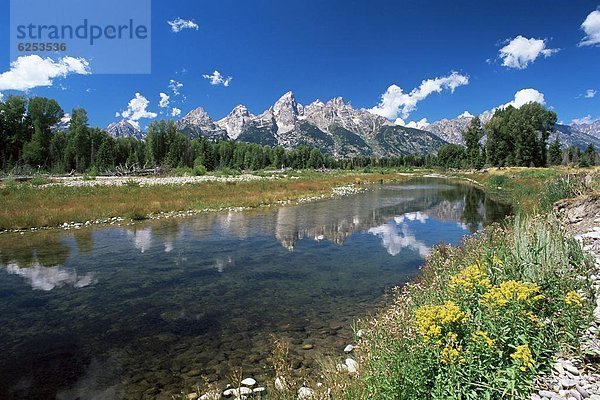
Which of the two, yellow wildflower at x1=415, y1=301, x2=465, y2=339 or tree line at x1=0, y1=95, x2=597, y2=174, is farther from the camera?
tree line at x1=0, y1=95, x2=597, y2=174

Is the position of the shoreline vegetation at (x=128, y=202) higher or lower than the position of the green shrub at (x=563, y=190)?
lower

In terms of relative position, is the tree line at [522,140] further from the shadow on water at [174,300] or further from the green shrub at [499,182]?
the shadow on water at [174,300]

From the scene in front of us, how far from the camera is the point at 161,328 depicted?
29.1 ft

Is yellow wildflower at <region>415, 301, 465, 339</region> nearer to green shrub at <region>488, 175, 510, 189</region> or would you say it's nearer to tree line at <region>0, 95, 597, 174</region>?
green shrub at <region>488, 175, 510, 189</region>

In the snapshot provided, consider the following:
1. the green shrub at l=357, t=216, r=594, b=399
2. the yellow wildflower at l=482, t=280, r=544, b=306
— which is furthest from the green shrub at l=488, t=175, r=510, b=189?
the yellow wildflower at l=482, t=280, r=544, b=306

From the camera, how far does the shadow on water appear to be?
7055 millimetres

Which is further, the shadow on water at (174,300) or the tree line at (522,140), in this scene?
the tree line at (522,140)

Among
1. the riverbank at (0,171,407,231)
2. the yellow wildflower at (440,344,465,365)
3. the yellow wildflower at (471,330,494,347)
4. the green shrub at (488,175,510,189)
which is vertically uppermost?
the green shrub at (488,175,510,189)

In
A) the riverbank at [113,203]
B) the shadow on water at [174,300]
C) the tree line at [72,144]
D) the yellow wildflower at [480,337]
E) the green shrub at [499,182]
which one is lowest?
the shadow on water at [174,300]

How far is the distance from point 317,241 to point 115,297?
36.2 ft

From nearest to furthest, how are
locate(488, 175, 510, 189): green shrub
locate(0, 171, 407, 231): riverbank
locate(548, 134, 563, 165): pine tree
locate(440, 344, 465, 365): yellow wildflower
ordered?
1. locate(440, 344, 465, 365): yellow wildflower
2. locate(0, 171, 407, 231): riverbank
3. locate(488, 175, 510, 189): green shrub
4. locate(548, 134, 563, 165): pine tree

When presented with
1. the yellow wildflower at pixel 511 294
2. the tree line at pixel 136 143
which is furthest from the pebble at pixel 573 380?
the tree line at pixel 136 143

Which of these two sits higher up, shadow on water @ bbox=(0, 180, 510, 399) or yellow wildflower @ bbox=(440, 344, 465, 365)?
yellow wildflower @ bbox=(440, 344, 465, 365)

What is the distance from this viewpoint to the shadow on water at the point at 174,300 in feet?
23.1
